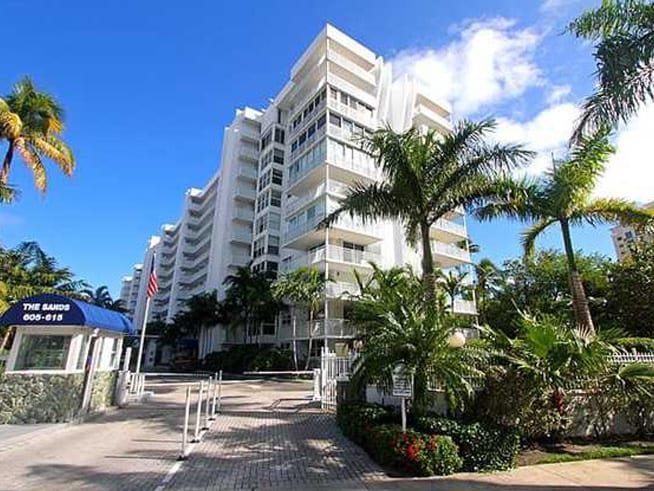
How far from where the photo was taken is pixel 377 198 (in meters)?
13.1

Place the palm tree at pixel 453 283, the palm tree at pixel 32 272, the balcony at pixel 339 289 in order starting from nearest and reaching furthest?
1. the palm tree at pixel 32 272
2. the balcony at pixel 339 289
3. the palm tree at pixel 453 283

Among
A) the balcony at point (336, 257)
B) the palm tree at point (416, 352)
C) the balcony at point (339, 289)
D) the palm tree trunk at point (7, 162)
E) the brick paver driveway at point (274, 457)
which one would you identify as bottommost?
the brick paver driveway at point (274, 457)

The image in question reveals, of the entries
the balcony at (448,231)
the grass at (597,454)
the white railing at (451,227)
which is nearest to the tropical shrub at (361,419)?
the grass at (597,454)

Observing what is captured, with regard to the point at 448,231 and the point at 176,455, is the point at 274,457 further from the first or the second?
the point at 448,231

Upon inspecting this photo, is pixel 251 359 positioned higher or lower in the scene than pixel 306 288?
lower

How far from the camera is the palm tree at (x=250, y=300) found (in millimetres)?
33844

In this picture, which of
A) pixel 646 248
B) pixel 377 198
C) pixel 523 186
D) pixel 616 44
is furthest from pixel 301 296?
pixel 616 44

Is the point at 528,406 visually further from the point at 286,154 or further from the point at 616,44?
the point at 286,154

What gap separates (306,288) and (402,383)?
21687 millimetres

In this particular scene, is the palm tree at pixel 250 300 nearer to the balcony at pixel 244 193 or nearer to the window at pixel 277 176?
the window at pixel 277 176

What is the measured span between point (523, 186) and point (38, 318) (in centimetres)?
1526

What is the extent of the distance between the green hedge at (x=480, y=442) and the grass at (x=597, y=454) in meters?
0.67

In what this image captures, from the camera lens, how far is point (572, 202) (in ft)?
45.8

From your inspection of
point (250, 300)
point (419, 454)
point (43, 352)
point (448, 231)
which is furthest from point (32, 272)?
point (448, 231)
